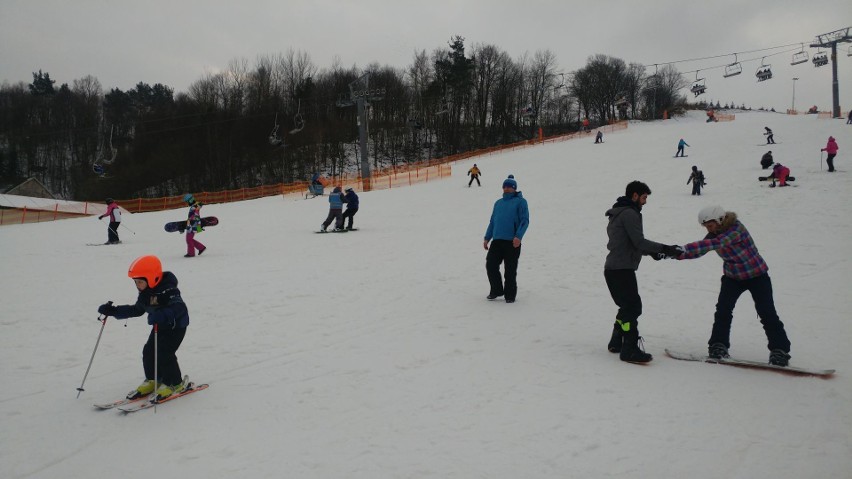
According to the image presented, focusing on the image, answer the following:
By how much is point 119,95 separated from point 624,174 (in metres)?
84.8

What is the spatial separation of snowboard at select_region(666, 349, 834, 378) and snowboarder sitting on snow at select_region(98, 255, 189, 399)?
191 inches

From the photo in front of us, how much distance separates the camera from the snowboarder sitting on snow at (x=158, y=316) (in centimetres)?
417

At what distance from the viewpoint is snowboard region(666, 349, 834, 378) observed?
450 cm

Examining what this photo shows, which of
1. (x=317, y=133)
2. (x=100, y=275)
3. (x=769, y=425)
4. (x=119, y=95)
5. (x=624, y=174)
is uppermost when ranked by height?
(x=119, y=95)

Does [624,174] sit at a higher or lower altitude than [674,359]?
higher

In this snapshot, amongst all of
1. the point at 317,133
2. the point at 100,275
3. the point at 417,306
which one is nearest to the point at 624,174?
the point at 417,306

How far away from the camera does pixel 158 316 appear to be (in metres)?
4.21

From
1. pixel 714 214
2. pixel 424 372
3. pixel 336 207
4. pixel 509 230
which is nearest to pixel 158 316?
pixel 424 372

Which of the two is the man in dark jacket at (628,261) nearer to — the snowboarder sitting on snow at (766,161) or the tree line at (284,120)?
the snowboarder sitting on snow at (766,161)

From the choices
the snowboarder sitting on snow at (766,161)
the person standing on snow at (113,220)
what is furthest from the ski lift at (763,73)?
the person standing on snow at (113,220)

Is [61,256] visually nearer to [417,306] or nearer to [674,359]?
[417,306]

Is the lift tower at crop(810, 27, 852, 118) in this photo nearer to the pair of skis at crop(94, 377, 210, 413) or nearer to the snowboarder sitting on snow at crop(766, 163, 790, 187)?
the snowboarder sitting on snow at crop(766, 163, 790, 187)

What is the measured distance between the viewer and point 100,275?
10.8 metres

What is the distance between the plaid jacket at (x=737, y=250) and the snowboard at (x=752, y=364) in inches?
32.4
